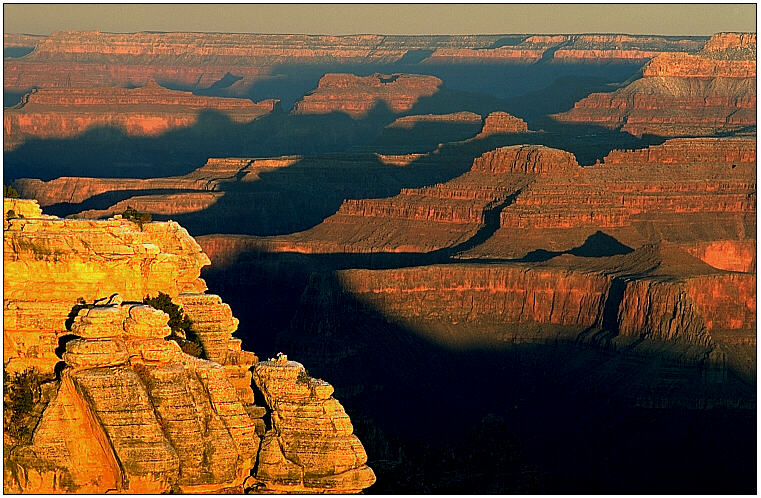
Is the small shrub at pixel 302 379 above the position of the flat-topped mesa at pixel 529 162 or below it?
below

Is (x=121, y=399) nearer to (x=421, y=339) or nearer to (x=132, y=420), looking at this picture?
(x=132, y=420)

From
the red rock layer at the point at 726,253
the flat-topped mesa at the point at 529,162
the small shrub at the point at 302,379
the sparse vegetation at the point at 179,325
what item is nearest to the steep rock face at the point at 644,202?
the flat-topped mesa at the point at 529,162

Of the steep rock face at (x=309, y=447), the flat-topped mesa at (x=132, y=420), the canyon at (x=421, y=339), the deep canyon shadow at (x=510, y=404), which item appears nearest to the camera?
the flat-topped mesa at (x=132, y=420)

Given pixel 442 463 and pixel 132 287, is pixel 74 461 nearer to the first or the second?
pixel 132 287

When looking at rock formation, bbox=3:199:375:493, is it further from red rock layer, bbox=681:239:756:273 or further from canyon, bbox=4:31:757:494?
red rock layer, bbox=681:239:756:273

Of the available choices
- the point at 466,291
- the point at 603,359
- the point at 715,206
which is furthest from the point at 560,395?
the point at 715,206

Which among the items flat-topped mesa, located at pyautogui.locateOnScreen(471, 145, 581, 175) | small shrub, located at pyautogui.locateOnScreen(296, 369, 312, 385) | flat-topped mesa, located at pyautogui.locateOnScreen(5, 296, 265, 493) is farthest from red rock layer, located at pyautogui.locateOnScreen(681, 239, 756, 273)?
flat-topped mesa, located at pyautogui.locateOnScreen(5, 296, 265, 493)

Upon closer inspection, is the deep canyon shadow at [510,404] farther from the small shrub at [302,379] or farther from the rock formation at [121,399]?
the rock formation at [121,399]
